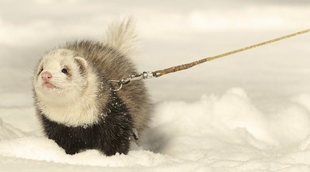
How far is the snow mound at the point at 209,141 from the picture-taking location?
4090 mm

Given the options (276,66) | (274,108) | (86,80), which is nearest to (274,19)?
(276,66)

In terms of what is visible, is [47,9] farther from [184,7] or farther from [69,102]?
[69,102]

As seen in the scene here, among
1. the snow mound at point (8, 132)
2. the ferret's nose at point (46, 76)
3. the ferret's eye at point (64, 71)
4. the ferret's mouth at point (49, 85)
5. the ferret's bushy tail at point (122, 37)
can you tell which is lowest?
the snow mound at point (8, 132)

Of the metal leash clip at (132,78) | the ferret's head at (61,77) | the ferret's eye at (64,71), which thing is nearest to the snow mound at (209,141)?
the ferret's head at (61,77)

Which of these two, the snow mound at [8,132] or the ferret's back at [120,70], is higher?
the ferret's back at [120,70]

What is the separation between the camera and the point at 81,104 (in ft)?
14.6

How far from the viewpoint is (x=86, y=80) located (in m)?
4.48

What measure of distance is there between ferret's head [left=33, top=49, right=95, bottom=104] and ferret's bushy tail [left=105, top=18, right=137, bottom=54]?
1.19 meters

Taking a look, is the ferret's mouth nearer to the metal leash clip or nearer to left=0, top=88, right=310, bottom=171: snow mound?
left=0, top=88, right=310, bottom=171: snow mound

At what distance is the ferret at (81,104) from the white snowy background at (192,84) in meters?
0.22

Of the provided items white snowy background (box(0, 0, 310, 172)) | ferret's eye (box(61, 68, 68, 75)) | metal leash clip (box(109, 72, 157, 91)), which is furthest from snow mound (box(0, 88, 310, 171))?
metal leash clip (box(109, 72, 157, 91))

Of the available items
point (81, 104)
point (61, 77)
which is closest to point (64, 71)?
point (61, 77)

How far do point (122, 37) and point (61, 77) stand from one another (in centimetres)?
151

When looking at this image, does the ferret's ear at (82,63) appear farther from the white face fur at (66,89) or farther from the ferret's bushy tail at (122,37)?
the ferret's bushy tail at (122,37)
